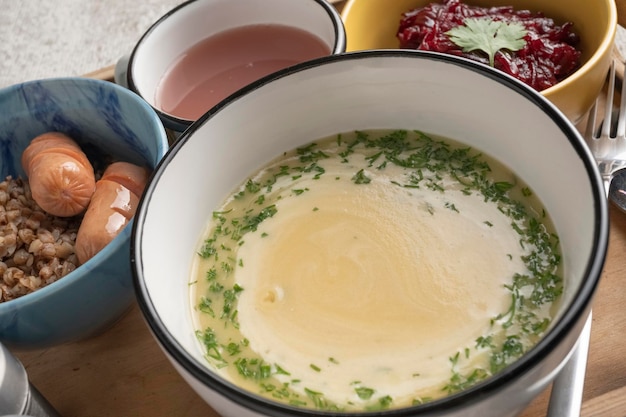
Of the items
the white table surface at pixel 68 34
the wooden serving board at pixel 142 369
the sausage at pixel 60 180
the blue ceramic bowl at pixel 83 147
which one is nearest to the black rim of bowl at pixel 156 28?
the blue ceramic bowl at pixel 83 147

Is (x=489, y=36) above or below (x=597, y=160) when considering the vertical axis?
above

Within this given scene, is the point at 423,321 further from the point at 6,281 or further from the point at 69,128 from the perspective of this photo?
the point at 69,128

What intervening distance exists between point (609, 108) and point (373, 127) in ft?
1.49

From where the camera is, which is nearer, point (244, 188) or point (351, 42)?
point (244, 188)

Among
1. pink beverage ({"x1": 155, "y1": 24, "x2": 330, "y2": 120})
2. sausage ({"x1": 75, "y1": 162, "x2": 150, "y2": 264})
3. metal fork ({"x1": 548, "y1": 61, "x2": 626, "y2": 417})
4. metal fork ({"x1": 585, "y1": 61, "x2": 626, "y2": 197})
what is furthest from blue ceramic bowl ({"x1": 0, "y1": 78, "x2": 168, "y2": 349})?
metal fork ({"x1": 585, "y1": 61, "x2": 626, "y2": 197})

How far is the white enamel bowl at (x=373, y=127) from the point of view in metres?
0.73

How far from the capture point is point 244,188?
3.84 feet

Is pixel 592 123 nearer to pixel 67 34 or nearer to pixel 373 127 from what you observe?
pixel 373 127

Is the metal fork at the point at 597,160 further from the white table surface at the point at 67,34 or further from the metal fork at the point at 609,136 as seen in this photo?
the white table surface at the point at 67,34

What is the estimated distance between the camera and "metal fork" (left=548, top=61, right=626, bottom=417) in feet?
3.05


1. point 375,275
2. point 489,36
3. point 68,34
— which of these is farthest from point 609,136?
point 68,34

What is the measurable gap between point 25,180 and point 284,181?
544 mm

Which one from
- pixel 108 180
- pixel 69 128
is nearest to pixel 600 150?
pixel 108 180

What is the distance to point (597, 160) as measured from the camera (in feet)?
4.09
